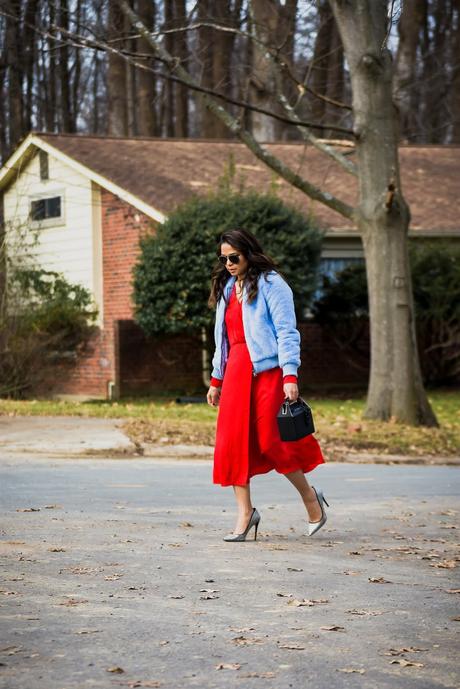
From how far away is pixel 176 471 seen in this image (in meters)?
12.5

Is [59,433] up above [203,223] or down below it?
below

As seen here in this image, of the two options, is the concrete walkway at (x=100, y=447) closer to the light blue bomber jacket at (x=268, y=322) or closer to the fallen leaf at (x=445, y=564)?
the light blue bomber jacket at (x=268, y=322)

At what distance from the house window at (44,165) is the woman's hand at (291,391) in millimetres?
21309

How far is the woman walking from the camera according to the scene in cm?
807

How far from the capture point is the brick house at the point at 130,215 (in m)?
24.9

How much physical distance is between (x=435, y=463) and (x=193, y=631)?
9.06 m

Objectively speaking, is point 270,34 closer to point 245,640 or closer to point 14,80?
point 245,640

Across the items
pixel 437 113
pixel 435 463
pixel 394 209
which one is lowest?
pixel 435 463

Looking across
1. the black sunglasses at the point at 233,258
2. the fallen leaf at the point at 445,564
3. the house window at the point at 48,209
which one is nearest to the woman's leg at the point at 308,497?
the fallen leaf at the point at 445,564

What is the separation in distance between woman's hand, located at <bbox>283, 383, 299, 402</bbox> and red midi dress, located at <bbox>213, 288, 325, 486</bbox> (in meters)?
0.23

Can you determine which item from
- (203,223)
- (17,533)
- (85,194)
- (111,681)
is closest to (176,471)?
(17,533)

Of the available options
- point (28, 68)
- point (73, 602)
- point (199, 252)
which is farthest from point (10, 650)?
point (28, 68)

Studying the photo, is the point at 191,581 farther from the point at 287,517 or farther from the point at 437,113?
the point at 437,113

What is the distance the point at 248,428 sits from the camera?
319 inches
